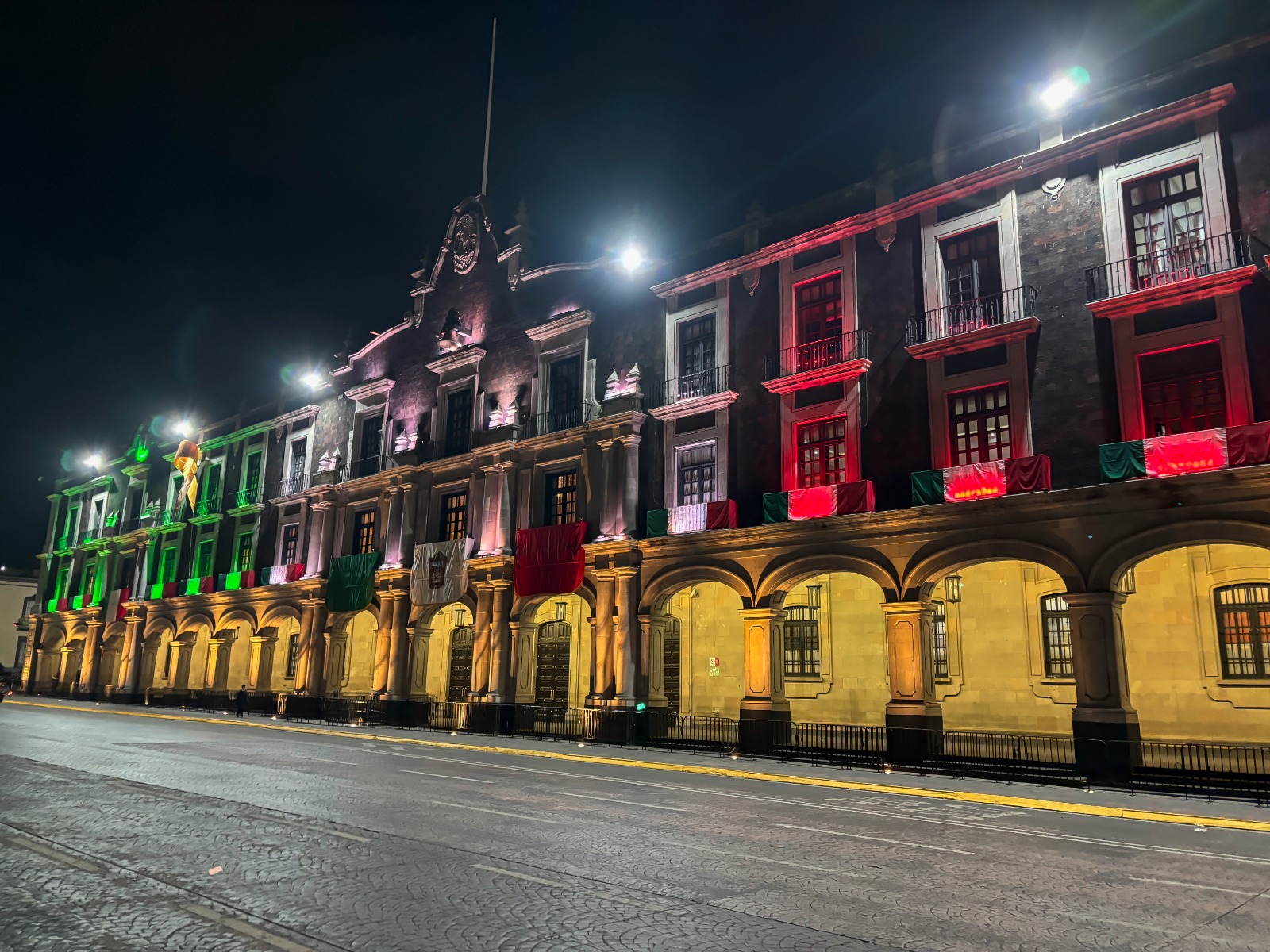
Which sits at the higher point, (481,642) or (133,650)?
(481,642)

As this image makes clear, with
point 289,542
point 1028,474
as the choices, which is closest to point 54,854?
point 1028,474

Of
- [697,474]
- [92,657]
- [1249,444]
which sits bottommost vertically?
[92,657]

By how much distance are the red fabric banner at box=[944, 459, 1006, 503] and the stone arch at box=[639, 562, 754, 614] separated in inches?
254

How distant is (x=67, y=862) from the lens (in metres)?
8.36

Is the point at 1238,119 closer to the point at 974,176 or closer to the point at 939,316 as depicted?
the point at 974,176

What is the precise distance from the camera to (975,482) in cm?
2112

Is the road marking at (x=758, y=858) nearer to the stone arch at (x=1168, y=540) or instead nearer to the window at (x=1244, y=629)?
the stone arch at (x=1168, y=540)

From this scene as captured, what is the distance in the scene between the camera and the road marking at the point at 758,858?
8.67 m

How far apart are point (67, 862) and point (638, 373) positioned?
23275 millimetres

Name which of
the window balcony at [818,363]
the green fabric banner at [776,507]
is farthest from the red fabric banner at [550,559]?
the window balcony at [818,363]

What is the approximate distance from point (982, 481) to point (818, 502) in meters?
4.40

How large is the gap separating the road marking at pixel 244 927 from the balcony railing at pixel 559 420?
81.2ft

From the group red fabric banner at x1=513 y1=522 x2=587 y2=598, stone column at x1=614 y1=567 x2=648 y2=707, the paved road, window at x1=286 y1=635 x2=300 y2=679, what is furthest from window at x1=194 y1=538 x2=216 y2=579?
the paved road

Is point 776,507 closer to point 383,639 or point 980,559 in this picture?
point 980,559
